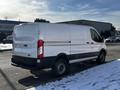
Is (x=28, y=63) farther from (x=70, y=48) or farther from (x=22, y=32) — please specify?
(x=70, y=48)

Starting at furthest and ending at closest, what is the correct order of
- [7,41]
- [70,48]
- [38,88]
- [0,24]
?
[0,24] < [7,41] < [70,48] < [38,88]

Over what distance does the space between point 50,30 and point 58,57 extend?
1.24 meters

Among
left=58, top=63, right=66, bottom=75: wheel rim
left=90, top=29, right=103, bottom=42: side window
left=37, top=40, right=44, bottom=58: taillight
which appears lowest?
left=58, top=63, right=66, bottom=75: wheel rim

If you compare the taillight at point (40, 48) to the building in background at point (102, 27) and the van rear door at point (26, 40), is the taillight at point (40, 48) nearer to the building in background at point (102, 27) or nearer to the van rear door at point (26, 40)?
the van rear door at point (26, 40)

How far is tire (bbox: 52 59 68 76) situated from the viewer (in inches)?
370

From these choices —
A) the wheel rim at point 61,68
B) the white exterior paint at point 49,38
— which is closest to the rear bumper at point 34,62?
the white exterior paint at point 49,38

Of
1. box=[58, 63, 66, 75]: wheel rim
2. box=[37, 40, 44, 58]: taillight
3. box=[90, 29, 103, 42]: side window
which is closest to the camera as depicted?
box=[37, 40, 44, 58]: taillight

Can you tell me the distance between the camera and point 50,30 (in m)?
9.05

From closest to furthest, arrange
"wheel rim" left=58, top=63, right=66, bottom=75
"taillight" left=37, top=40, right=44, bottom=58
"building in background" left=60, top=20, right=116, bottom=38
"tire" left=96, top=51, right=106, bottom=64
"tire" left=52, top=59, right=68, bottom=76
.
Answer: "taillight" left=37, top=40, right=44, bottom=58 → "tire" left=52, top=59, right=68, bottom=76 → "wheel rim" left=58, top=63, right=66, bottom=75 → "tire" left=96, top=51, right=106, bottom=64 → "building in background" left=60, top=20, right=116, bottom=38

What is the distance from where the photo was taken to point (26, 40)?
917 cm

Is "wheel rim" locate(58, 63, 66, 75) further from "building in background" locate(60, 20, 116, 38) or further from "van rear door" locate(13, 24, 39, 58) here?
"building in background" locate(60, 20, 116, 38)

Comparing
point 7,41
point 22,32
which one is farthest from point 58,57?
point 7,41

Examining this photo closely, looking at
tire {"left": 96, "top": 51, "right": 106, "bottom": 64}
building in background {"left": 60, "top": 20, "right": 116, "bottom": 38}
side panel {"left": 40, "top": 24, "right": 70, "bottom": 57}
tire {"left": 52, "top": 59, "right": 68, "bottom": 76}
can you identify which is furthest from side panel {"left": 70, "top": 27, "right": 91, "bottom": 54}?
building in background {"left": 60, "top": 20, "right": 116, "bottom": 38}

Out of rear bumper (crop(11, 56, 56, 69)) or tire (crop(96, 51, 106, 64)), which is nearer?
rear bumper (crop(11, 56, 56, 69))
